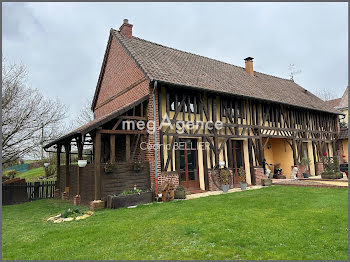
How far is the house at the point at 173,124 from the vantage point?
9.30 meters

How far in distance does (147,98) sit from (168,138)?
6.14 feet

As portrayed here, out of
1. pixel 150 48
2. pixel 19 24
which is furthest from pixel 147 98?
pixel 19 24

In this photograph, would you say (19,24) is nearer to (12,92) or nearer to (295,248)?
(12,92)

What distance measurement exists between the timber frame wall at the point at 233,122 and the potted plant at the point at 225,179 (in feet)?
1.82

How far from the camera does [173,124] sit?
10367 millimetres

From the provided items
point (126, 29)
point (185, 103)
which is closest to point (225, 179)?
point (185, 103)

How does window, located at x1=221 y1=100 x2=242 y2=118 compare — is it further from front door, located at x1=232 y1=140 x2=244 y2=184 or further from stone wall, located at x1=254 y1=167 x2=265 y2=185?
stone wall, located at x1=254 y1=167 x2=265 y2=185

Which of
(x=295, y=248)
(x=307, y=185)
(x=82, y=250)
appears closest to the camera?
(x=295, y=248)

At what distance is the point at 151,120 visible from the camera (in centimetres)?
979

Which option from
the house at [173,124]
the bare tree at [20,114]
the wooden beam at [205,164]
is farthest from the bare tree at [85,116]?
the wooden beam at [205,164]

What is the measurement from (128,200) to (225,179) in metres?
4.79

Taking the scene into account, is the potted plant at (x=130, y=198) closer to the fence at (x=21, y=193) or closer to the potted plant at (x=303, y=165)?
the fence at (x=21, y=193)

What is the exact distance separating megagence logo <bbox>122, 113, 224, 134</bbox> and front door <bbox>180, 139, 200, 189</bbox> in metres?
0.65

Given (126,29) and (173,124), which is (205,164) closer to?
(173,124)
